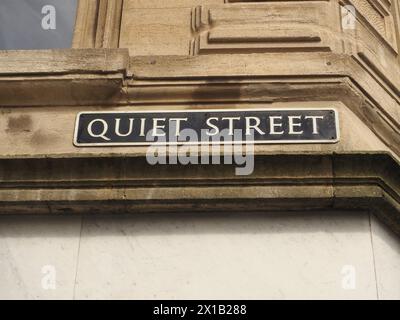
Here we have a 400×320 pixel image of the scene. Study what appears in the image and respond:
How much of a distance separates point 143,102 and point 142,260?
1.07 metres

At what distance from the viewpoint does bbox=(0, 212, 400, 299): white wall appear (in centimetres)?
455

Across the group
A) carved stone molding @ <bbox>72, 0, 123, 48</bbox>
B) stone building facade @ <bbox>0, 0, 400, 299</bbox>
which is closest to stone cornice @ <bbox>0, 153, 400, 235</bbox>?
stone building facade @ <bbox>0, 0, 400, 299</bbox>

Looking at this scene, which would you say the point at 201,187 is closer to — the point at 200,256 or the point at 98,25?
the point at 200,256

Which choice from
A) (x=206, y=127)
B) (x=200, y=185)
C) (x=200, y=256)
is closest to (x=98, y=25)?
(x=206, y=127)

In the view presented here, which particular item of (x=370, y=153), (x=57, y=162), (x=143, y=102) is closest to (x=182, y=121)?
(x=143, y=102)

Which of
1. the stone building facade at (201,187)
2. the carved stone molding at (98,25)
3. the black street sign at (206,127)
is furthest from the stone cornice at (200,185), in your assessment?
the carved stone molding at (98,25)

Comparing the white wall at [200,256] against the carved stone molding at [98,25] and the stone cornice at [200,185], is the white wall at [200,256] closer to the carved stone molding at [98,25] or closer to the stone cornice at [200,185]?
the stone cornice at [200,185]

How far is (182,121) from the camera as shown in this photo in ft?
16.8

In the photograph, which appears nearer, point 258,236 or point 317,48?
point 258,236

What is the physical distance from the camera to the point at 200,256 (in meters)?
4.67

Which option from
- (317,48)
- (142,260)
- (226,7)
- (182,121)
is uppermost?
(226,7)

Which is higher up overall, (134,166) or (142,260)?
(134,166)
